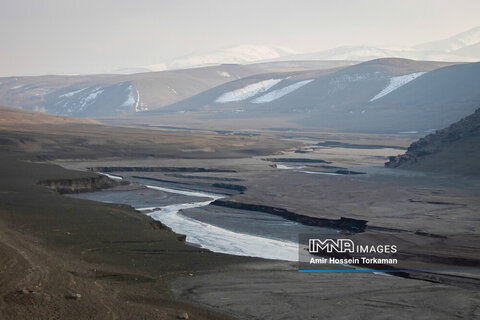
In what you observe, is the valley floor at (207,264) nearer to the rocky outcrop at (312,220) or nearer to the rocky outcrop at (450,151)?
the rocky outcrop at (312,220)

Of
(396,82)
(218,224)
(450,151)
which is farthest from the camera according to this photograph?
(396,82)

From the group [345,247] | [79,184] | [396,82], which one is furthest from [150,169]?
[396,82]

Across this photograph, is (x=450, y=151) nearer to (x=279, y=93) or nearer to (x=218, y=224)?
(x=218, y=224)

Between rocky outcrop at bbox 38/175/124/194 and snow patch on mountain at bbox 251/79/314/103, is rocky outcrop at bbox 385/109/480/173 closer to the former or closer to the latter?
rocky outcrop at bbox 38/175/124/194

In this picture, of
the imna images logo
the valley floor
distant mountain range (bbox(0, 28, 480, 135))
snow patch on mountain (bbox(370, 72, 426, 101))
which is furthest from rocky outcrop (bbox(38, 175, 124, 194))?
snow patch on mountain (bbox(370, 72, 426, 101))

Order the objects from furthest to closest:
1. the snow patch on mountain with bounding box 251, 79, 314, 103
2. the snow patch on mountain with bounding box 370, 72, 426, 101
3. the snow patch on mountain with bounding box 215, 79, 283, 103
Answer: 1. the snow patch on mountain with bounding box 215, 79, 283, 103
2. the snow patch on mountain with bounding box 251, 79, 314, 103
3. the snow patch on mountain with bounding box 370, 72, 426, 101

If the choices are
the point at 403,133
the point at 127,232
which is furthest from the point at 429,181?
the point at 403,133
